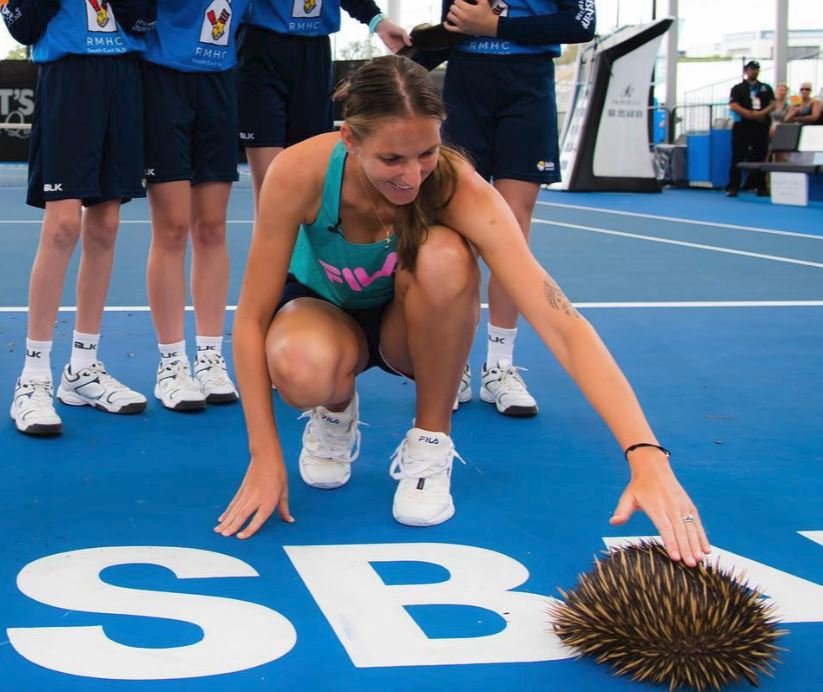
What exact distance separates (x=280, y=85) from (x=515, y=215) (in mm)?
947

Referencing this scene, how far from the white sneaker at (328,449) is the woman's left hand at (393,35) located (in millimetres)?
1385

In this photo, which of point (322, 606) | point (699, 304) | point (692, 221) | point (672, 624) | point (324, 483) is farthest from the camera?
point (692, 221)

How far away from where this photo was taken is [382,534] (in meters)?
2.65

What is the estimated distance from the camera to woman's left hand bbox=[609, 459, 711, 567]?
1.89 meters

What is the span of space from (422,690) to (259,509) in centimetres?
76

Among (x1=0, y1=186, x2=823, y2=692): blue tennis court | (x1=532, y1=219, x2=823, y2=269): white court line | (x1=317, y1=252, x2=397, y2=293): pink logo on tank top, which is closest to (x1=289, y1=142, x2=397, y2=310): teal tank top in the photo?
(x1=317, y1=252, x2=397, y2=293): pink logo on tank top

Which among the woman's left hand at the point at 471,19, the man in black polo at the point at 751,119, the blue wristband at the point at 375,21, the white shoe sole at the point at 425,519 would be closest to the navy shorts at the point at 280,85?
the blue wristband at the point at 375,21

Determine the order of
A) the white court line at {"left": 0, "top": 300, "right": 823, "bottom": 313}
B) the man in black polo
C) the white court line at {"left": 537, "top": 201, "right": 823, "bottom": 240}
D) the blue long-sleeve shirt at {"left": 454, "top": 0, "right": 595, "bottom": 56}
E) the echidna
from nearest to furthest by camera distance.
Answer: the echidna < the blue long-sleeve shirt at {"left": 454, "top": 0, "right": 595, "bottom": 56} < the white court line at {"left": 0, "top": 300, "right": 823, "bottom": 313} < the white court line at {"left": 537, "top": 201, "right": 823, "bottom": 240} < the man in black polo

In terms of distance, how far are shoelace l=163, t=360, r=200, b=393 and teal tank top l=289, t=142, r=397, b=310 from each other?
0.82 meters

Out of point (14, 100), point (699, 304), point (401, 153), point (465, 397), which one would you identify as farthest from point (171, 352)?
point (14, 100)

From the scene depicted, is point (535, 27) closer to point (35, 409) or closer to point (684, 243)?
point (35, 409)

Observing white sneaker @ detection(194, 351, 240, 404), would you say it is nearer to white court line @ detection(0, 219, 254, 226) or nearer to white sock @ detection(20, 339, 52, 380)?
white sock @ detection(20, 339, 52, 380)

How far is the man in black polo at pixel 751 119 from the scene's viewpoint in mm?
15836

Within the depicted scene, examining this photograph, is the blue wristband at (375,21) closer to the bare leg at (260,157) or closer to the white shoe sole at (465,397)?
the bare leg at (260,157)
